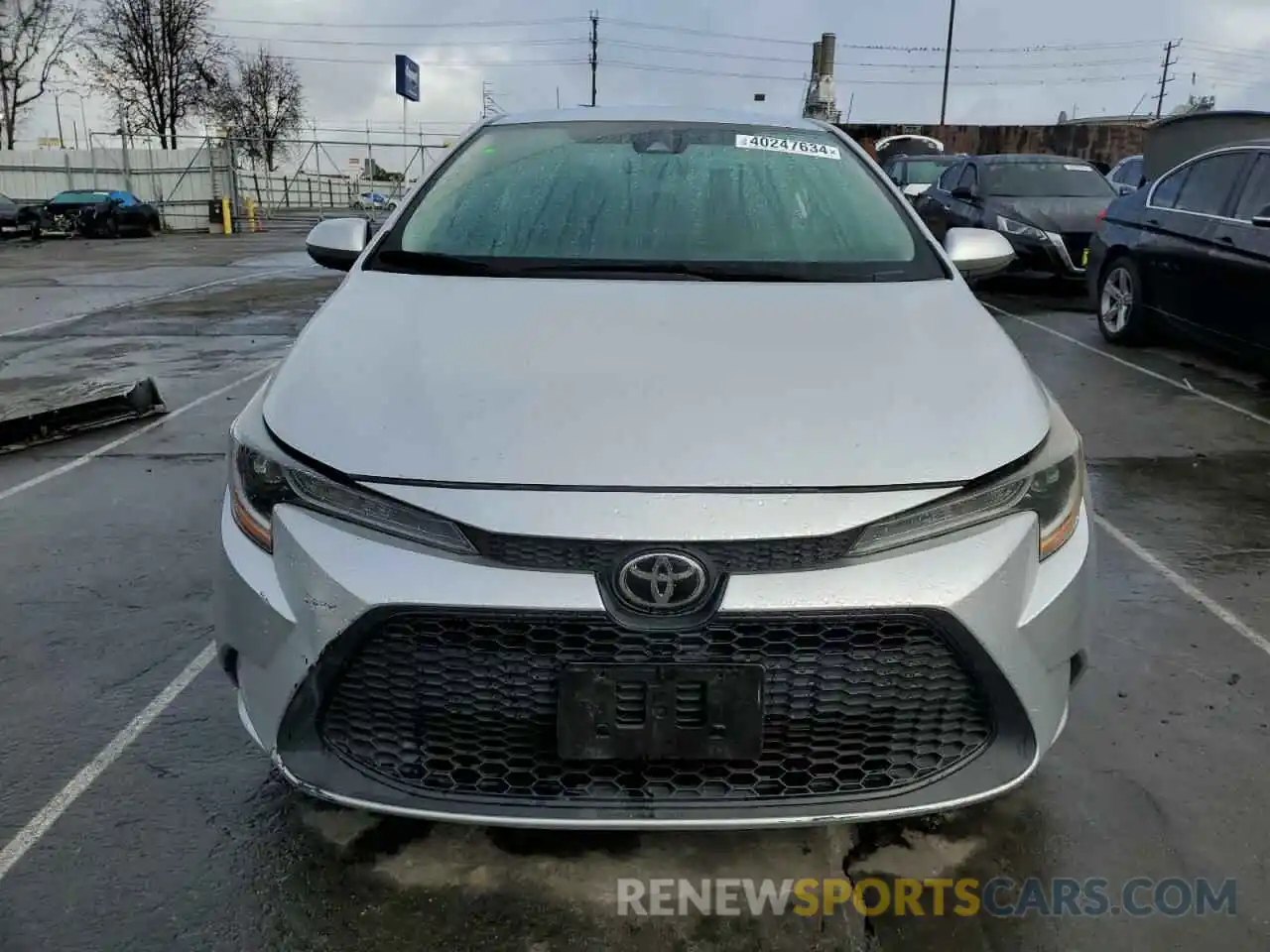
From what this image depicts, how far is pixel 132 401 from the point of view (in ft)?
19.3

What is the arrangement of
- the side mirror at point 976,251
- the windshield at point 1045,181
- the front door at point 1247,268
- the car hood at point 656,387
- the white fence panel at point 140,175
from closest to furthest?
the car hood at point 656,387
the side mirror at point 976,251
the front door at point 1247,268
the windshield at point 1045,181
the white fence panel at point 140,175

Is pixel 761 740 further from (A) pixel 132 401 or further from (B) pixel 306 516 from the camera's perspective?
(A) pixel 132 401

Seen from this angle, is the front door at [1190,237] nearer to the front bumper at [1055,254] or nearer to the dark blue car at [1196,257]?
the dark blue car at [1196,257]

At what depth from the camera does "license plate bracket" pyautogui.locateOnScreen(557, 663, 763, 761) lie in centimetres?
171

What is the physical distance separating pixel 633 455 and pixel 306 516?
0.59m

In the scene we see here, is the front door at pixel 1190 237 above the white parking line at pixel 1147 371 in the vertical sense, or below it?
above

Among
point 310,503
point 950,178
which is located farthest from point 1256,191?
point 310,503

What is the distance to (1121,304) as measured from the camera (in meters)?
7.82

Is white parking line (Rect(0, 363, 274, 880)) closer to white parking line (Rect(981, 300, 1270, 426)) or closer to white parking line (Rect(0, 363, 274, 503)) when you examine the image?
white parking line (Rect(0, 363, 274, 503))

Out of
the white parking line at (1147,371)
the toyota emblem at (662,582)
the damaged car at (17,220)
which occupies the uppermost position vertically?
the toyota emblem at (662,582)

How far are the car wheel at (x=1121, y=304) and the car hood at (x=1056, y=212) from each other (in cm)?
233

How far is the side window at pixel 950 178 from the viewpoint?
11973mm

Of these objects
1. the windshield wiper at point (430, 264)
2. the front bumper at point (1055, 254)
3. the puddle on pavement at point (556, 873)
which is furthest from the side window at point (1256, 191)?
the puddle on pavement at point (556, 873)

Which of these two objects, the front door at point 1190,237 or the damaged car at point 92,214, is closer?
the front door at point 1190,237
